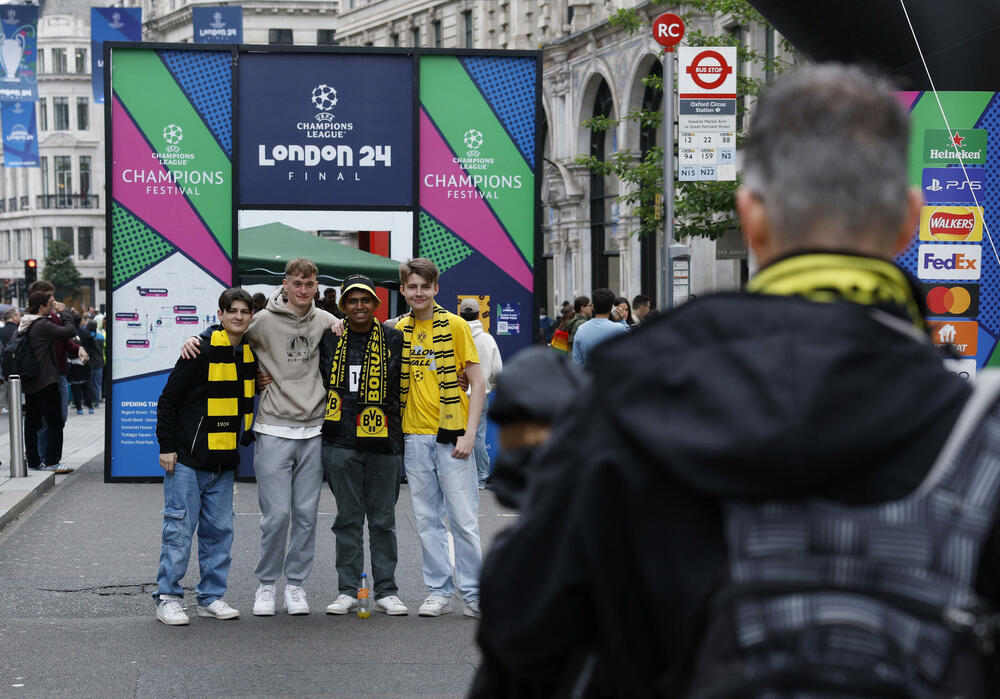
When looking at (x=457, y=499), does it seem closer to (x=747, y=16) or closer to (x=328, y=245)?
(x=328, y=245)

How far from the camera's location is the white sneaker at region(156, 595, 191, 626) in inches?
303

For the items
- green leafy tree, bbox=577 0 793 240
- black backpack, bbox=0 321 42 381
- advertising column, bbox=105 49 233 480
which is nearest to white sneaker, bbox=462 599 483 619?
advertising column, bbox=105 49 233 480

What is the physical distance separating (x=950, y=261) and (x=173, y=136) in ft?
28.9

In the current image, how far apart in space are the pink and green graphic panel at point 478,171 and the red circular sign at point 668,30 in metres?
2.64

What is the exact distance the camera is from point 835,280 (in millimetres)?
1817

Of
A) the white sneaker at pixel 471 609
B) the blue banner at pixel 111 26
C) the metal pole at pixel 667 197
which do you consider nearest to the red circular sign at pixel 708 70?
the metal pole at pixel 667 197

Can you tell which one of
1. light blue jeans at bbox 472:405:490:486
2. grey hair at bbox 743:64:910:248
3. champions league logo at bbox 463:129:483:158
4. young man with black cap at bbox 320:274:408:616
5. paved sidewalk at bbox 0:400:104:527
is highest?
champions league logo at bbox 463:129:483:158

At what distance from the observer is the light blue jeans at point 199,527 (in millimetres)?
7668

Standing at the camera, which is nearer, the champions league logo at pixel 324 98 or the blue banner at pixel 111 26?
the champions league logo at pixel 324 98

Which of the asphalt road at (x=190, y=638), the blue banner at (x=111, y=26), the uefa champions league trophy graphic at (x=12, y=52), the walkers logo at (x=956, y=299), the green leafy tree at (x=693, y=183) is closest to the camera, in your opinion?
the asphalt road at (x=190, y=638)

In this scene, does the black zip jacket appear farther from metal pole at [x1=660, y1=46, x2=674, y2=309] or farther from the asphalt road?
metal pole at [x1=660, y1=46, x2=674, y2=309]

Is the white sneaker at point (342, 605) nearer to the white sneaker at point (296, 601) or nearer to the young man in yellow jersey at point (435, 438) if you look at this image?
the white sneaker at point (296, 601)

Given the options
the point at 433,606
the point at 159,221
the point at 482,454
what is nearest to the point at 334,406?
the point at 433,606

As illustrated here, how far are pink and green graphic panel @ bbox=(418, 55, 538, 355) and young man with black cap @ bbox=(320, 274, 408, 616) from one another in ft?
21.4
